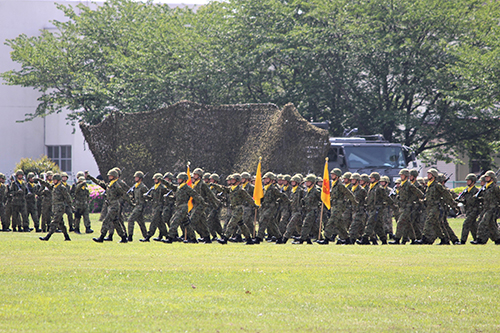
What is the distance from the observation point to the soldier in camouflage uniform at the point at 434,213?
650 inches

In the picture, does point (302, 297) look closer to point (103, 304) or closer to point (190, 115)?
point (103, 304)

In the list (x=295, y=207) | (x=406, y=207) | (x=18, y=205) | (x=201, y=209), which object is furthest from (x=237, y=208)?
(x=18, y=205)

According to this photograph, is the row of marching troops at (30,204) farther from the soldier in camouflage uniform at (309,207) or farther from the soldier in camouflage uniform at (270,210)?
the soldier in camouflage uniform at (309,207)

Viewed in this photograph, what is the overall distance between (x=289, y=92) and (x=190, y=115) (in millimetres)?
6461

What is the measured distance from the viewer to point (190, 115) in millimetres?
27094

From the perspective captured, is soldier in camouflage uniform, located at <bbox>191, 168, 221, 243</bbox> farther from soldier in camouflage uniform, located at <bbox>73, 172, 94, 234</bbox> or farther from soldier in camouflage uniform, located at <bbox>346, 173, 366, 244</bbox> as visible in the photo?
soldier in camouflage uniform, located at <bbox>73, 172, 94, 234</bbox>

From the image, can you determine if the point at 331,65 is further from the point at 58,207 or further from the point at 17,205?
the point at 58,207

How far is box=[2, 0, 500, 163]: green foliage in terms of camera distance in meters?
29.5

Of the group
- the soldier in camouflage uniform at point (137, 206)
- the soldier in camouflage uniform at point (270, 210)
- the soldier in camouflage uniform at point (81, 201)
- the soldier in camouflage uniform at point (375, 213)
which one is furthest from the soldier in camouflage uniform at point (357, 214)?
the soldier in camouflage uniform at point (81, 201)

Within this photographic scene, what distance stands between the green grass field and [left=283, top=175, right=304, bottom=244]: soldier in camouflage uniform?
270 cm

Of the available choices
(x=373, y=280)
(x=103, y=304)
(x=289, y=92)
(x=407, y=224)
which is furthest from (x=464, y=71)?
(x=103, y=304)

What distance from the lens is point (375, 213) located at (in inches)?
668

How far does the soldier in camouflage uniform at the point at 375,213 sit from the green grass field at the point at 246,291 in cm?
279

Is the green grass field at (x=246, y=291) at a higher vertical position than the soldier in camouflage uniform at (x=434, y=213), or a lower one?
lower
